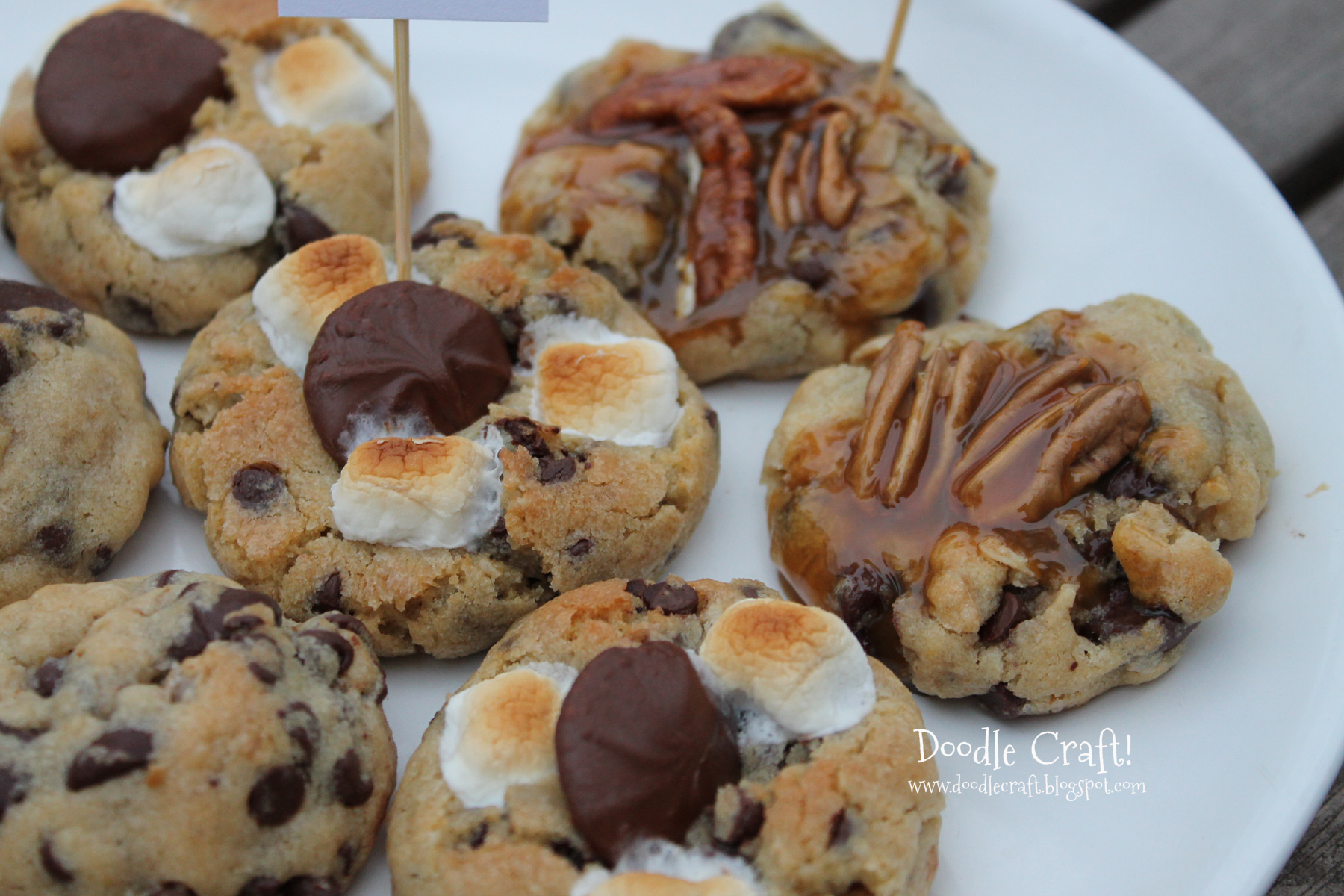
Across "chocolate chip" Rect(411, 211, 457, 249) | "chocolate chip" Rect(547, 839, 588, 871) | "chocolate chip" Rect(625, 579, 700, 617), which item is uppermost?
"chocolate chip" Rect(411, 211, 457, 249)

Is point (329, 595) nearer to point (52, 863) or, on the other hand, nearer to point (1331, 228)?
point (52, 863)

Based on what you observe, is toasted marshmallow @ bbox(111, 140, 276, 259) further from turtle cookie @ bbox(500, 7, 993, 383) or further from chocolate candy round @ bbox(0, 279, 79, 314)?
turtle cookie @ bbox(500, 7, 993, 383)

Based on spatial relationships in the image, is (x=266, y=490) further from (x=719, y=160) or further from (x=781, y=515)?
(x=719, y=160)

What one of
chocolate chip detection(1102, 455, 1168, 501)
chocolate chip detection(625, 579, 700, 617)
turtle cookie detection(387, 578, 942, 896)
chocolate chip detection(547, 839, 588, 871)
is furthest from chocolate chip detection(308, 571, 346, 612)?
chocolate chip detection(1102, 455, 1168, 501)

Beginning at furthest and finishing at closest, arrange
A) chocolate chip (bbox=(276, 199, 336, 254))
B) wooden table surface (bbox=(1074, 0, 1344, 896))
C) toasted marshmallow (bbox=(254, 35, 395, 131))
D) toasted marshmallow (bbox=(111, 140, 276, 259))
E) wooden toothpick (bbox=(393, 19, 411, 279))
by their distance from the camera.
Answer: wooden table surface (bbox=(1074, 0, 1344, 896)) < toasted marshmallow (bbox=(254, 35, 395, 131)) < chocolate chip (bbox=(276, 199, 336, 254)) < toasted marshmallow (bbox=(111, 140, 276, 259)) < wooden toothpick (bbox=(393, 19, 411, 279))

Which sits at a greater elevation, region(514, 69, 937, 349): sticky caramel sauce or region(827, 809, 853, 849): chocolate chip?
region(514, 69, 937, 349): sticky caramel sauce

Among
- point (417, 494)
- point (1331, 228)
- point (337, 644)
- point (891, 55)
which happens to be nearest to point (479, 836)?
point (337, 644)

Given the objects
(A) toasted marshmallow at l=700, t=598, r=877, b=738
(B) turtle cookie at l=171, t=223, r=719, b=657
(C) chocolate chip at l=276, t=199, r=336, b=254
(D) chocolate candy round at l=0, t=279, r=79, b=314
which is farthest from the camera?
(C) chocolate chip at l=276, t=199, r=336, b=254

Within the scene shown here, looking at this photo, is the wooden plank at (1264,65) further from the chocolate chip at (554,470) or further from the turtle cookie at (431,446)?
the chocolate chip at (554,470)
